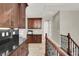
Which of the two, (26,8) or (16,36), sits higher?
(26,8)

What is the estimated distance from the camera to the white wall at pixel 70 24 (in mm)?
1951

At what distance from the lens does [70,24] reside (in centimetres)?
197

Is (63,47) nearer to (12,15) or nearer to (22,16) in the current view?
(22,16)

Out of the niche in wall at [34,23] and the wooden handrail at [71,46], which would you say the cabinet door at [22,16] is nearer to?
the niche in wall at [34,23]

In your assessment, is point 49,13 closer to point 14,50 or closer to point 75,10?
point 75,10

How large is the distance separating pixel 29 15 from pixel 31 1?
0.68 feet

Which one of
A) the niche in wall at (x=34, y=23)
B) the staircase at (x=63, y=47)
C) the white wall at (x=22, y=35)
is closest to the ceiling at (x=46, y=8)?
the niche in wall at (x=34, y=23)

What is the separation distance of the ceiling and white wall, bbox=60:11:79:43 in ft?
0.28

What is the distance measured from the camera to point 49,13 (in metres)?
2.02

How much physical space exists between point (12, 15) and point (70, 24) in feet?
2.80

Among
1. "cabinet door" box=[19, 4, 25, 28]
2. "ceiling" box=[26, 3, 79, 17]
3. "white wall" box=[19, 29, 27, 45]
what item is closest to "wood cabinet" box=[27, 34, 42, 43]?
"white wall" box=[19, 29, 27, 45]

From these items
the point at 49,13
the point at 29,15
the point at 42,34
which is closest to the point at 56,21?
the point at 49,13

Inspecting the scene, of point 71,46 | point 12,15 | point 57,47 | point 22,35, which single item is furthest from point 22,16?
point 71,46

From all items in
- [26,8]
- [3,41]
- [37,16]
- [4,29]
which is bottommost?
[3,41]
